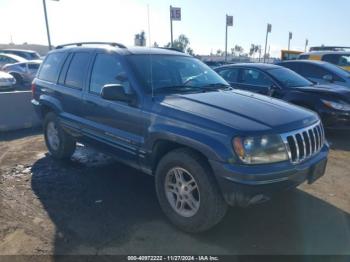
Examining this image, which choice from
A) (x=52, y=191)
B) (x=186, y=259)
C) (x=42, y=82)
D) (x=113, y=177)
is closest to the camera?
(x=186, y=259)

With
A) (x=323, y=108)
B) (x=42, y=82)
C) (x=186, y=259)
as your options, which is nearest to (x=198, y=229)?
(x=186, y=259)

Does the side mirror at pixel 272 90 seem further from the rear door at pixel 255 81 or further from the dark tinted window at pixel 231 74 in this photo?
the dark tinted window at pixel 231 74

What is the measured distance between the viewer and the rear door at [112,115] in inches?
161

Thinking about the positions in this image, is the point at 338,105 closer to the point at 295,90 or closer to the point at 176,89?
the point at 295,90

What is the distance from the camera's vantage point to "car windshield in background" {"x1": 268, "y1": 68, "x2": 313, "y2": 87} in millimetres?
7766

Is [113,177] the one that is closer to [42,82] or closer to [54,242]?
[54,242]

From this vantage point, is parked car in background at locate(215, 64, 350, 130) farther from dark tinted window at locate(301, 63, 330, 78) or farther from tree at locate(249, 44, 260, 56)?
tree at locate(249, 44, 260, 56)

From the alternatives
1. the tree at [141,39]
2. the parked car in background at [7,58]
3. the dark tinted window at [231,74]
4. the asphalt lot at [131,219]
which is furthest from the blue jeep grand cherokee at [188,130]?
the parked car in background at [7,58]

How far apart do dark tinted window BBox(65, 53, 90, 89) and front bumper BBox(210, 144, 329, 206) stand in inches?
105

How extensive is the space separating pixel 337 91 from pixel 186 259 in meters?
5.59

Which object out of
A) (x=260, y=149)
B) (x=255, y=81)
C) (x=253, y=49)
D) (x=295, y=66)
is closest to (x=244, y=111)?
(x=260, y=149)

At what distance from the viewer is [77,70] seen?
5.15 meters

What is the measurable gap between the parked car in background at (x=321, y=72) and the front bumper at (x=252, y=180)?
6.73 m

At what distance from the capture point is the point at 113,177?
5184 mm
